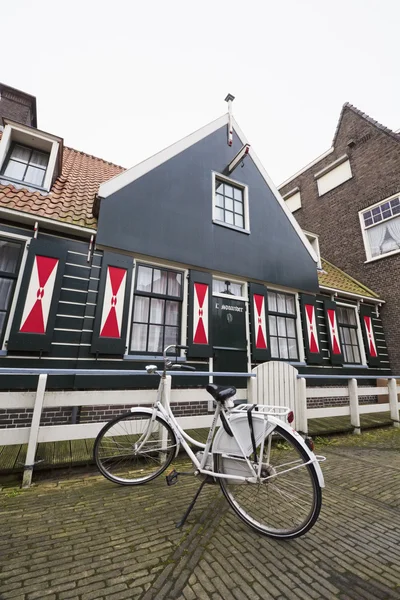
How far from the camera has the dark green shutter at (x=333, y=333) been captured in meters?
8.02

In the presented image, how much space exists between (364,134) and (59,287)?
13573 millimetres

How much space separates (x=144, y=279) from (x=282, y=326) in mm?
4170

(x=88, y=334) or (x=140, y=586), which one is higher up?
(x=88, y=334)

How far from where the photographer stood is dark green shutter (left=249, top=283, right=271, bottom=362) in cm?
672

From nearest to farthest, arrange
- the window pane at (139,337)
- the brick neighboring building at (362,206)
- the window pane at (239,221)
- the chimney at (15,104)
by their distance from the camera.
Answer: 1. the window pane at (139,337)
2. the window pane at (239,221)
3. the chimney at (15,104)
4. the brick neighboring building at (362,206)

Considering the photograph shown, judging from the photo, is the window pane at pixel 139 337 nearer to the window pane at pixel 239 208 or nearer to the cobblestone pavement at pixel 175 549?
the cobblestone pavement at pixel 175 549

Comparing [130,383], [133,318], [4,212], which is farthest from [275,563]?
[4,212]

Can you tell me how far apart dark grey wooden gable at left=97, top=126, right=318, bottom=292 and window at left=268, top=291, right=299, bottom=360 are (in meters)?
0.53

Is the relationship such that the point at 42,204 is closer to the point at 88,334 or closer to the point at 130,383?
the point at 88,334

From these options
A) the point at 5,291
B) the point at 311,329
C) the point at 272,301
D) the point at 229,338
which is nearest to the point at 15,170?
the point at 5,291

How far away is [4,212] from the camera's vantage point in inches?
188

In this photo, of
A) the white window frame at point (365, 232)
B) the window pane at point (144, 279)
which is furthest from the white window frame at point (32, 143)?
the white window frame at point (365, 232)

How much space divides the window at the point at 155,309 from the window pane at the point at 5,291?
7.39ft

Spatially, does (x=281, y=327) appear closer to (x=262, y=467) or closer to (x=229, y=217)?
(x=229, y=217)
